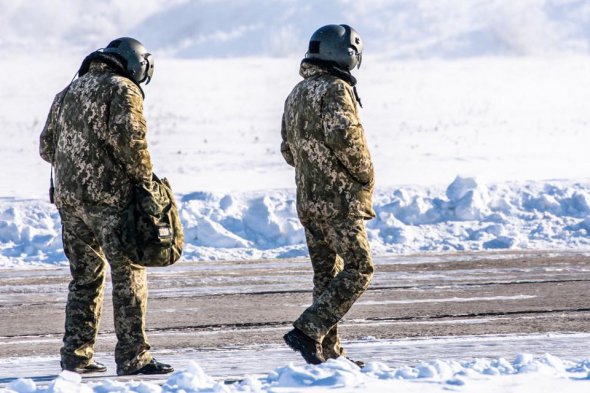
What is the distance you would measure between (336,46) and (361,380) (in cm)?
195

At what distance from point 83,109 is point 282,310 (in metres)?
4.17

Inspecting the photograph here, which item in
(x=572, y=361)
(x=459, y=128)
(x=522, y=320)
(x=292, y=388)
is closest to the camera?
(x=292, y=388)

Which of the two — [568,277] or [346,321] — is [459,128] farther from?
[346,321]

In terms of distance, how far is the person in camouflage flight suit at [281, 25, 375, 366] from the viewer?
685cm

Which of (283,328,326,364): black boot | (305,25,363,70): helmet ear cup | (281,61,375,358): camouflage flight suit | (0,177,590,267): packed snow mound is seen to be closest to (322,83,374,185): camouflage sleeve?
(281,61,375,358): camouflage flight suit

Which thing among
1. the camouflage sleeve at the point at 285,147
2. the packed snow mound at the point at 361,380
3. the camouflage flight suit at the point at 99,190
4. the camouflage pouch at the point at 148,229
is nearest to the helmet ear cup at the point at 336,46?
the camouflage sleeve at the point at 285,147

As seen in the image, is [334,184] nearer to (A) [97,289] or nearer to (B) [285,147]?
(B) [285,147]

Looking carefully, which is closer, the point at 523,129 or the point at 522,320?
the point at 522,320

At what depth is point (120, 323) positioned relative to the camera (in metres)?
6.98

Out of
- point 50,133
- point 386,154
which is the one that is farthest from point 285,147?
point 386,154

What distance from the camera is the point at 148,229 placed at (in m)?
6.84

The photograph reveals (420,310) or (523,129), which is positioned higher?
(523,129)

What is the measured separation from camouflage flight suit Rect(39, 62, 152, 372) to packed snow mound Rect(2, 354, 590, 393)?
94 cm

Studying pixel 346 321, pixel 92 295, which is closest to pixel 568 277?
pixel 346 321
